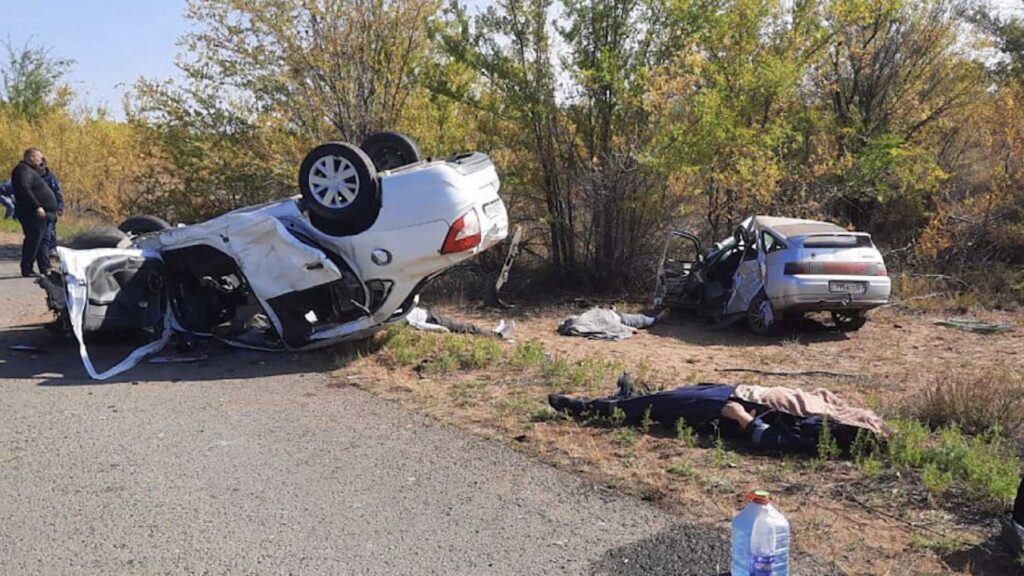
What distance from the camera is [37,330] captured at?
9.30m

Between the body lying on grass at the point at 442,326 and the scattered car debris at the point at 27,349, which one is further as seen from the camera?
the body lying on grass at the point at 442,326

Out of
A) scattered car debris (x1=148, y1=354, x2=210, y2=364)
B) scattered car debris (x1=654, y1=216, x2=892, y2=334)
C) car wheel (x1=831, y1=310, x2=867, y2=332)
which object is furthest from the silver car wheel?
car wheel (x1=831, y1=310, x2=867, y2=332)

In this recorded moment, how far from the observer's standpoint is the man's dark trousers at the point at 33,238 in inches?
462

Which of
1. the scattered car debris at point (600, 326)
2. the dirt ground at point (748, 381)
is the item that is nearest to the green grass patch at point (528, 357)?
the dirt ground at point (748, 381)

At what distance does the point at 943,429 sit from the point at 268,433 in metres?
4.61

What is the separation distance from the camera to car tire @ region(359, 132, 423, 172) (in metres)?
8.83

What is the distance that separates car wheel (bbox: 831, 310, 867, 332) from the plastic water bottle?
786 cm

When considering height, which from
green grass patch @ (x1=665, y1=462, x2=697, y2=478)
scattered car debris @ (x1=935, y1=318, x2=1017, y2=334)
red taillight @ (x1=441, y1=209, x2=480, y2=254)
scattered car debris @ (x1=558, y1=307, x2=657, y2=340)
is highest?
red taillight @ (x1=441, y1=209, x2=480, y2=254)

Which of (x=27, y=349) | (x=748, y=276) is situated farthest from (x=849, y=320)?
(x=27, y=349)

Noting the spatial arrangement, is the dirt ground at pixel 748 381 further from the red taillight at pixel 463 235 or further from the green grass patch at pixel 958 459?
the red taillight at pixel 463 235

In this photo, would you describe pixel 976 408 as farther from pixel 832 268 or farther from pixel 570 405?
pixel 832 268

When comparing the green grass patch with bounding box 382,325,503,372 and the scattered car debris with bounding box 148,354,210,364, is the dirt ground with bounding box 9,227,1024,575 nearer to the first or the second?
the green grass patch with bounding box 382,325,503,372

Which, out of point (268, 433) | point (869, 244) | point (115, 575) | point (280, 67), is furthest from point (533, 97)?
point (115, 575)

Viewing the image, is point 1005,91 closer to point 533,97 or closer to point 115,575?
point 533,97
